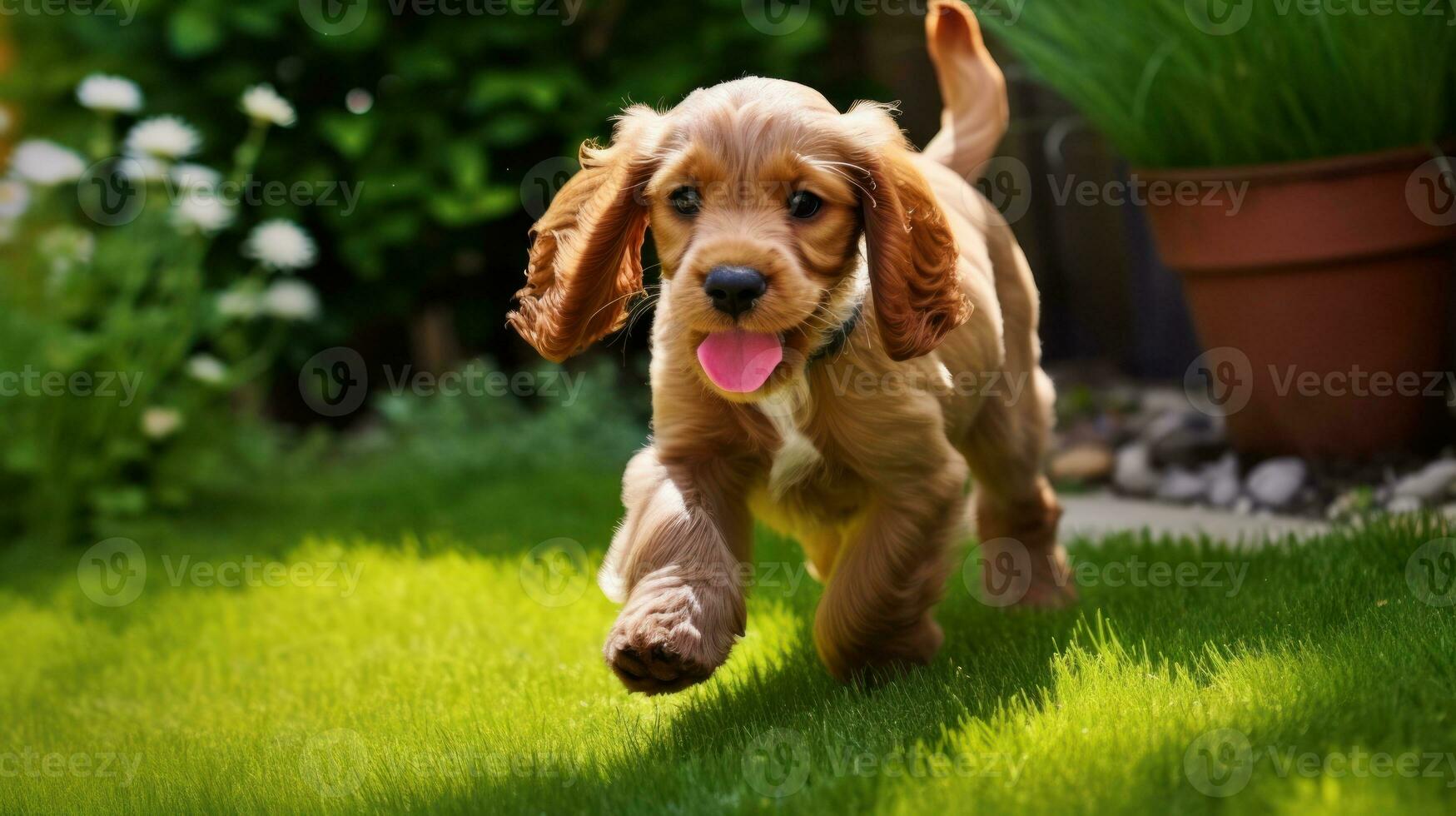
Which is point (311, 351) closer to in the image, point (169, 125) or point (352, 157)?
point (352, 157)

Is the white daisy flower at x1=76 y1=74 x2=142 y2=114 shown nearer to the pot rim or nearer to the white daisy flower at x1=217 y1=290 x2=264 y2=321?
the white daisy flower at x1=217 y1=290 x2=264 y2=321

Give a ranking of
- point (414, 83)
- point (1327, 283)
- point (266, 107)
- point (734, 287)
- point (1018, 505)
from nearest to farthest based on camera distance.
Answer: point (734, 287), point (1018, 505), point (1327, 283), point (266, 107), point (414, 83)

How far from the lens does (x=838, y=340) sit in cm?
260

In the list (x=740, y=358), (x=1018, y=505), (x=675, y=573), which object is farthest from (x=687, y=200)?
(x=1018, y=505)

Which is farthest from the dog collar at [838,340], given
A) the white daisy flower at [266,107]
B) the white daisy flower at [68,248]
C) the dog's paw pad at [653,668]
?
the white daisy flower at [68,248]

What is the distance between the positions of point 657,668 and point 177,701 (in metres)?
1.56

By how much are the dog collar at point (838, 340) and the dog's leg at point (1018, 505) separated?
73cm

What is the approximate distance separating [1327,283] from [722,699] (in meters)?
2.57

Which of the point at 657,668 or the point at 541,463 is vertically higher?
the point at 657,668

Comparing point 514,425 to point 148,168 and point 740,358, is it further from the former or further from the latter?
point 740,358

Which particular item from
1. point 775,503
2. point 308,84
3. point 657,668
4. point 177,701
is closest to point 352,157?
point 308,84

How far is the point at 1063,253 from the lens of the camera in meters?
6.93

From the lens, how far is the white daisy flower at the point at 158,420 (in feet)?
16.5

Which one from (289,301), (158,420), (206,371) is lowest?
(158,420)
